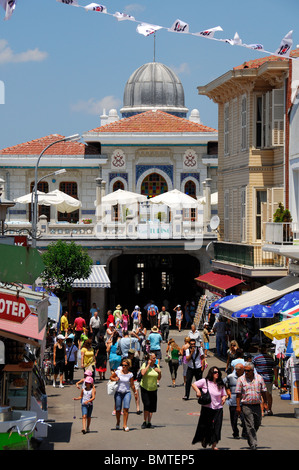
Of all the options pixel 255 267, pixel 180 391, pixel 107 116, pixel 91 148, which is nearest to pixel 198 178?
pixel 91 148

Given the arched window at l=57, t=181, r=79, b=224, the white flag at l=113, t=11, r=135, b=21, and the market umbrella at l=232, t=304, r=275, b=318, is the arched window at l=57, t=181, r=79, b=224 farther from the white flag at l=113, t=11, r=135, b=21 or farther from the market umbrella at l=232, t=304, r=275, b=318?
the white flag at l=113, t=11, r=135, b=21

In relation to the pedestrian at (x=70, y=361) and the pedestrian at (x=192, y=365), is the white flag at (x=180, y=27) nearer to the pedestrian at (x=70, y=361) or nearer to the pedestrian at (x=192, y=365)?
the pedestrian at (x=192, y=365)

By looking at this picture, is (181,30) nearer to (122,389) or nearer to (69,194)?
(122,389)

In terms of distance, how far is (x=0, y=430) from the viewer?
14.3 meters

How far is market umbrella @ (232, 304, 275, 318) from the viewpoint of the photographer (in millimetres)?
25000

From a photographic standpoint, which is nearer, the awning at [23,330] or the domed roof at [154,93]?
the awning at [23,330]

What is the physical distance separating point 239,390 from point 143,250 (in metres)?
27.4

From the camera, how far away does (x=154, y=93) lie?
198ft

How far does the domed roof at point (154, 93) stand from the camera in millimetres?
60125

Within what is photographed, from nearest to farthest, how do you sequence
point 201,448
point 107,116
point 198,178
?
point 201,448 < point 198,178 < point 107,116

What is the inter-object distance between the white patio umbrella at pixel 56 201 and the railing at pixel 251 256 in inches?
476

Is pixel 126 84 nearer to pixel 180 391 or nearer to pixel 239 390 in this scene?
pixel 180 391

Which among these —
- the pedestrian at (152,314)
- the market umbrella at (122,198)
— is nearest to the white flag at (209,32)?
the pedestrian at (152,314)

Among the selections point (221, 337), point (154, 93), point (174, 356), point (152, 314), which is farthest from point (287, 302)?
point (154, 93)
